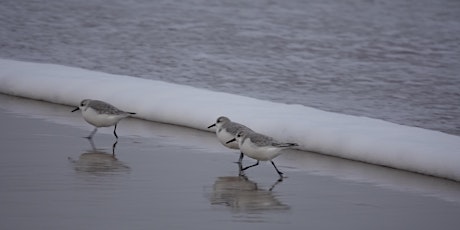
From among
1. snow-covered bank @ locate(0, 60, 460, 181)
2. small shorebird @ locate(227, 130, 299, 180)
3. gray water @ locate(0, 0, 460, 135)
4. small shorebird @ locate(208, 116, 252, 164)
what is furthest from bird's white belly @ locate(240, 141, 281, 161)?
gray water @ locate(0, 0, 460, 135)

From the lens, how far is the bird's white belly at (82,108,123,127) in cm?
1077

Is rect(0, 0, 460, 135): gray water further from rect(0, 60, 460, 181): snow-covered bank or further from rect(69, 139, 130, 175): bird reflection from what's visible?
rect(69, 139, 130, 175): bird reflection

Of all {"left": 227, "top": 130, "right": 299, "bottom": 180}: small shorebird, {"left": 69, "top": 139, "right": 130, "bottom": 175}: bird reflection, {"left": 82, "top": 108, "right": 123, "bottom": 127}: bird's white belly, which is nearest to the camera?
{"left": 69, "top": 139, "right": 130, "bottom": 175}: bird reflection

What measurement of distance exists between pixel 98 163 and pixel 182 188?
1.21 m

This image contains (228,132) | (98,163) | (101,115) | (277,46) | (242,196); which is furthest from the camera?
(277,46)

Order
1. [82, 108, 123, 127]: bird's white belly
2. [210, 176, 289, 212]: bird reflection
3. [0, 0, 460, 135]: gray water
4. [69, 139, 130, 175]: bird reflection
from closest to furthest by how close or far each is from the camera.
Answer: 1. [210, 176, 289, 212]: bird reflection
2. [69, 139, 130, 175]: bird reflection
3. [82, 108, 123, 127]: bird's white belly
4. [0, 0, 460, 135]: gray water

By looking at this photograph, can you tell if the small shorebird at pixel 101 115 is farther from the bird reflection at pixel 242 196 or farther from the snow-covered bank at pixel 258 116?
the bird reflection at pixel 242 196

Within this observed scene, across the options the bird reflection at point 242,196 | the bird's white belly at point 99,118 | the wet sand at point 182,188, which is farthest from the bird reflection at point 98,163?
the bird reflection at point 242,196

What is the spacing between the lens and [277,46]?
20.2 metres

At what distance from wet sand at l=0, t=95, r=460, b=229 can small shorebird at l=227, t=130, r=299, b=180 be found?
0.18 metres

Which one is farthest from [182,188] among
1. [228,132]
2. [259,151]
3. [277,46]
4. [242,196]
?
[277,46]

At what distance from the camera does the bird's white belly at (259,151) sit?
31.1 feet

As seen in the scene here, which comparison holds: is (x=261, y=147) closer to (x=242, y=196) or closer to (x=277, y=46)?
(x=242, y=196)

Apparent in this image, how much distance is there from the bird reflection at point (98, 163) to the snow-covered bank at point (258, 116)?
181cm
